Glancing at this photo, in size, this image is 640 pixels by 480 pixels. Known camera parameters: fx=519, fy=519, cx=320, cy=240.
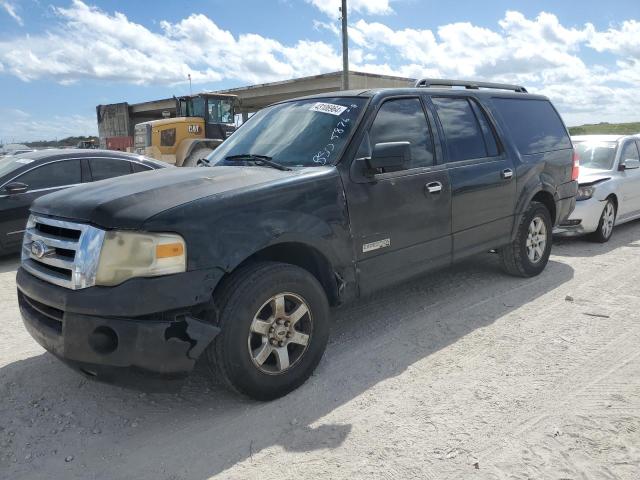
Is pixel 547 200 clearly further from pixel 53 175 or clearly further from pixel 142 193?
pixel 53 175

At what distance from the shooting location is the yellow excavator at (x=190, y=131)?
15383 millimetres

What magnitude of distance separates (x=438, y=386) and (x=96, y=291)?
215 centimetres

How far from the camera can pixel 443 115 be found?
14.9ft

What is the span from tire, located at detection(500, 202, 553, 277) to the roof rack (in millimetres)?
1355

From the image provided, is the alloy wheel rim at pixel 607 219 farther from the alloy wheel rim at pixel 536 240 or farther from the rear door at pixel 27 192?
the rear door at pixel 27 192

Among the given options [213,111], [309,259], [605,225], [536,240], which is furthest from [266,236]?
[213,111]

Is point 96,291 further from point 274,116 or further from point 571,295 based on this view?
point 571,295

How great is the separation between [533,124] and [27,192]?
21.7ft

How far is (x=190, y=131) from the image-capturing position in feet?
52.7

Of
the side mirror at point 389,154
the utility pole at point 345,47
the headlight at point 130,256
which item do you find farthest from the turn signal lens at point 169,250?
the utility pole at point 345,47

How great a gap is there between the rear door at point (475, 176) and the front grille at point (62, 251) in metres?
2.92

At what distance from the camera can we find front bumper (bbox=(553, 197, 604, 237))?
7180 mm

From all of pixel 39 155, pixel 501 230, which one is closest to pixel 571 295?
pixel 501 230

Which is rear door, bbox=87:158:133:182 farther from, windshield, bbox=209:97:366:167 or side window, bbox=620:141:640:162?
side window, bbox=620:141:640:162
